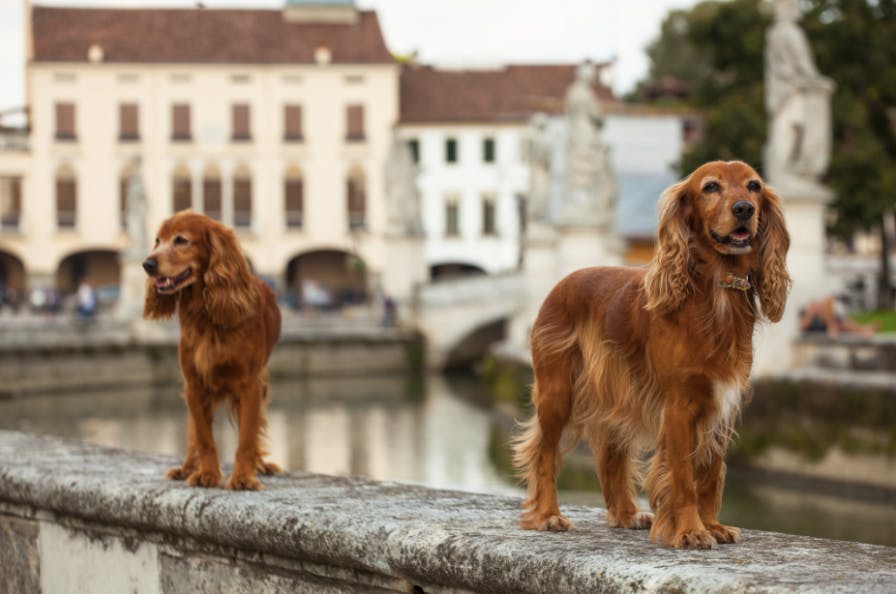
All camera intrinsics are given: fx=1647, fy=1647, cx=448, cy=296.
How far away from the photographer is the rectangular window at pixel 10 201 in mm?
62594

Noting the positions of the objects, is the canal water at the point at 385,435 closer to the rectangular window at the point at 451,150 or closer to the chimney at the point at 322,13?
the rectangular window at the point at 451,150

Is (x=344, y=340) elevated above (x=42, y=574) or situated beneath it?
situated beneath

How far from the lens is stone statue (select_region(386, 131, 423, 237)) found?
45.0m

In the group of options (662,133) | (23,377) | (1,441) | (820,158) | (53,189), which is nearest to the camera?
(1,441)

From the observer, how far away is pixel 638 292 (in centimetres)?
498

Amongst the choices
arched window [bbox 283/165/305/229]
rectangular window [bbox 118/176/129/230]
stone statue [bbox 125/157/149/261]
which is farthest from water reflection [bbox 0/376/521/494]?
rectangular window [bbox 118/176/129/230]

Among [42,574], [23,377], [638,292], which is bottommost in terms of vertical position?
[23,377]

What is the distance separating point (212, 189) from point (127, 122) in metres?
4.20

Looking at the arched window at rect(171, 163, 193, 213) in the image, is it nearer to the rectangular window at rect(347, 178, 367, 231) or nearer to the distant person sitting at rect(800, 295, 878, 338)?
the rectangular window at rect(347, 178, 367, 231)

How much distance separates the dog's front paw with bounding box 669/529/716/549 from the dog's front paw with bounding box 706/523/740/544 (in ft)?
0.33

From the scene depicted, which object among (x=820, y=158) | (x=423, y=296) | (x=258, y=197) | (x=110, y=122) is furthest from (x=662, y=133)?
(x=820, y=158)

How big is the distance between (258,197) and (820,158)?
44412 millimetres

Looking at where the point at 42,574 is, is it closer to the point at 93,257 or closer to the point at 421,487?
the point at 421,487

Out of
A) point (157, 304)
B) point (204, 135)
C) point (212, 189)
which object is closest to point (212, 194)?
point (212, 189)
